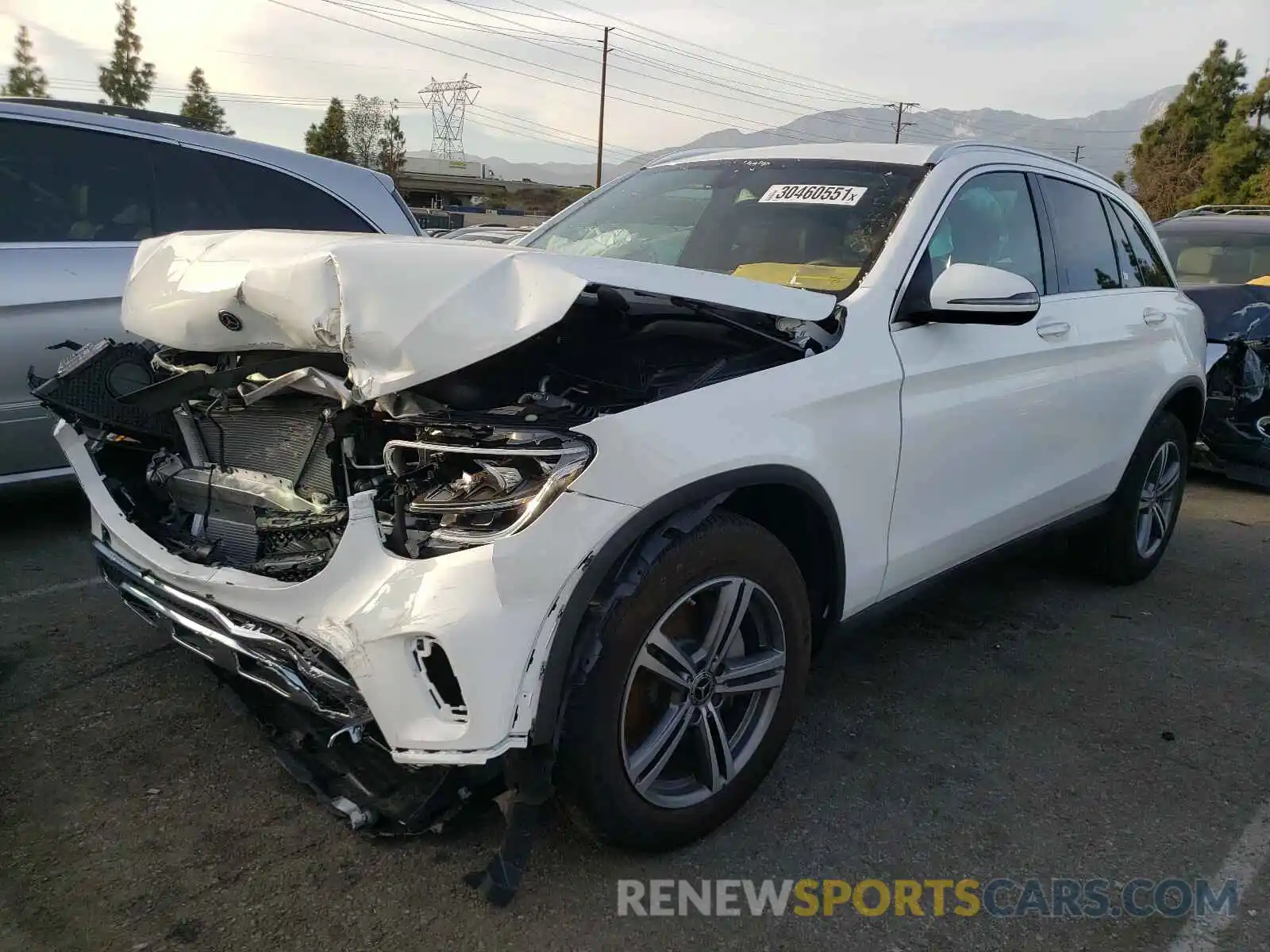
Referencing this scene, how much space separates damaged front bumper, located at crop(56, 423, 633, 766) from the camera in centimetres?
199

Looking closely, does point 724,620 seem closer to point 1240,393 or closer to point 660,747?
point 660,747

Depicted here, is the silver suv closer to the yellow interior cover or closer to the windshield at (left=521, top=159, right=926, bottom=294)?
the windshield at (left=521, top=159, right=926, bottom=294)

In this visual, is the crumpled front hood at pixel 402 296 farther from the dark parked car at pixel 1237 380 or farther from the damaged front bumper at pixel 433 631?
the dark parked car at pixel 1237 380

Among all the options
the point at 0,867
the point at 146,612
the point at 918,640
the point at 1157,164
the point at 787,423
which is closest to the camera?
the point at 0,867

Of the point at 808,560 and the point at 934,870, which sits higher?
the point at 808,560

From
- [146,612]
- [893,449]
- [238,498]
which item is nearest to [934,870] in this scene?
[893,449]

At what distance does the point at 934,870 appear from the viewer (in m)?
2.56

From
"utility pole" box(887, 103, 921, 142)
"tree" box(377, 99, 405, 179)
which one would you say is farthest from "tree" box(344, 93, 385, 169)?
"utility pole" box(887, 103, 921, 142)

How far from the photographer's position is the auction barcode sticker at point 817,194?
3.32 metres

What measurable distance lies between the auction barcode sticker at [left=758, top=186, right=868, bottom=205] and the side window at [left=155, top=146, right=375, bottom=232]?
108 inches

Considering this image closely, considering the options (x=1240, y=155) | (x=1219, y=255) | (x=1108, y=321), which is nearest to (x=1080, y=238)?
(x=1108, y=321)

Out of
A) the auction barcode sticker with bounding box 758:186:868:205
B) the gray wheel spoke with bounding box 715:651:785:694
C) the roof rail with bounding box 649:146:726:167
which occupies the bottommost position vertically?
the gray wheel spoke with bounding box 715:651:785:694

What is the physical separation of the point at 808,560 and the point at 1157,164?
129 ft

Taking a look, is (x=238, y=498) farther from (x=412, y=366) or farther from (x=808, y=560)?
(x=808, y=560)
